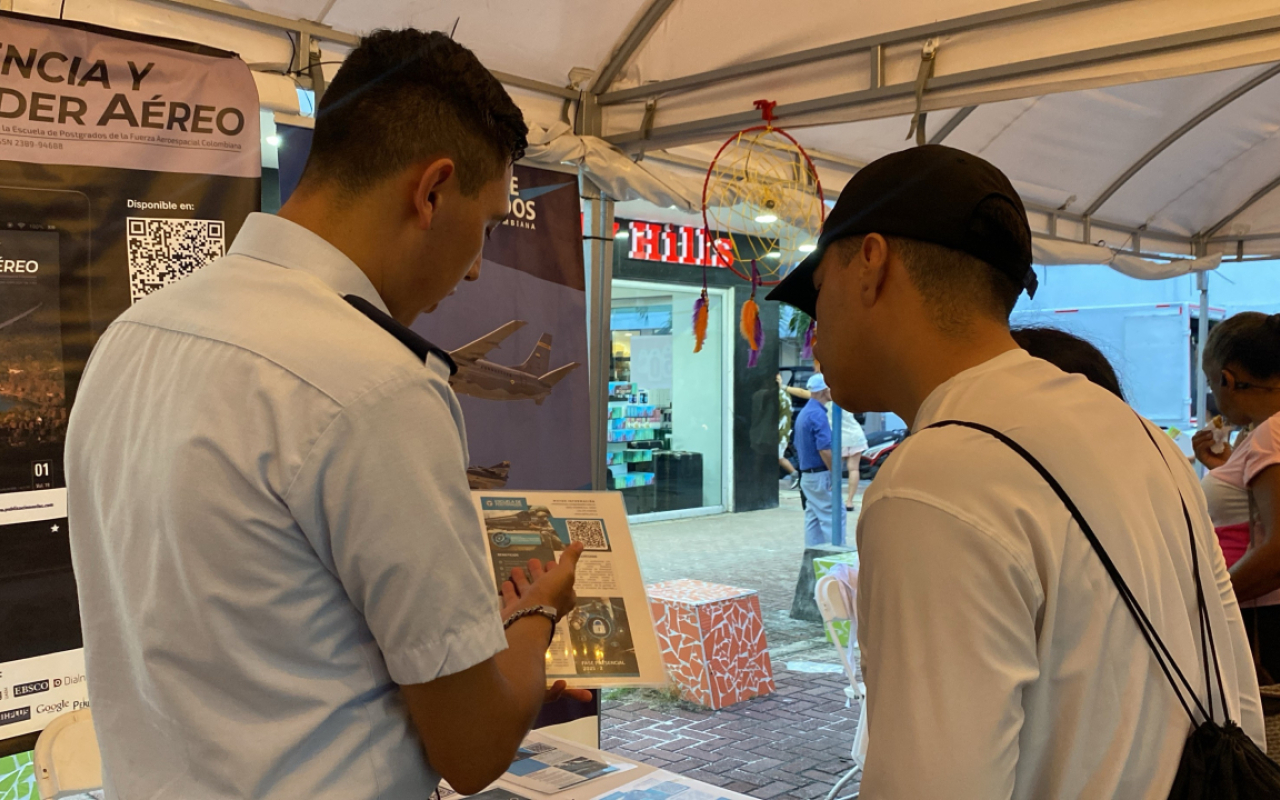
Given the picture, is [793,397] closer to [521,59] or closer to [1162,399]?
[1162,399]

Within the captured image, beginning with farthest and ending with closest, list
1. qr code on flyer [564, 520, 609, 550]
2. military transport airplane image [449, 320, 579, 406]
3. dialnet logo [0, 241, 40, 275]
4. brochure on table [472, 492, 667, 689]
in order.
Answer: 1. military transport airplane image [449, 320, 579, 406]
2. dialnet logo [0, 241, 40, 275]
3. qr code on flyer [564, 520, 609, 550]
4. brochure on table [472, 492, 667, 689]

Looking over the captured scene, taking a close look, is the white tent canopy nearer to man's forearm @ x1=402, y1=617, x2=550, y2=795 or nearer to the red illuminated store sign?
man's forearm @ x1=402, y1=617, x2=550, y2=795

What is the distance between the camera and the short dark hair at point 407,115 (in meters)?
1.13

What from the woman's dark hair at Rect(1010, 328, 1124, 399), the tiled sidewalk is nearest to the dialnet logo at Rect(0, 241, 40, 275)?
the woman's dark hair at Rect(1010, 328, 1124, 399)

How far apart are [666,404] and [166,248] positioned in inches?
354

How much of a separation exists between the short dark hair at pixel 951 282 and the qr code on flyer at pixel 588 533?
1.07 metres

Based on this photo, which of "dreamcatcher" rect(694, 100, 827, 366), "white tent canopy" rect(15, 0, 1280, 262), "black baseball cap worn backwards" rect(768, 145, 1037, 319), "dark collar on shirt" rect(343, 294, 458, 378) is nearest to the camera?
→ "dark collar on shirt" rect(343, 294, 458, 378)

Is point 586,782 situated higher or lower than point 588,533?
lower

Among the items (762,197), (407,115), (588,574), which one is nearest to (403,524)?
(407,115)

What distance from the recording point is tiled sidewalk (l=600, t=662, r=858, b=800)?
187 inches

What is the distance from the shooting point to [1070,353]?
2.31 meters

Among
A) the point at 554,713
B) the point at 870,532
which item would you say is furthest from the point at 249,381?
Answer: the point at 554,713

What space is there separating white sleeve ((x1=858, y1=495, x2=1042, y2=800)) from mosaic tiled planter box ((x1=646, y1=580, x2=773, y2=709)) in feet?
15.3

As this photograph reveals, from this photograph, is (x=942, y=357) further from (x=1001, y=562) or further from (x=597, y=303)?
(x=597, y=303)
